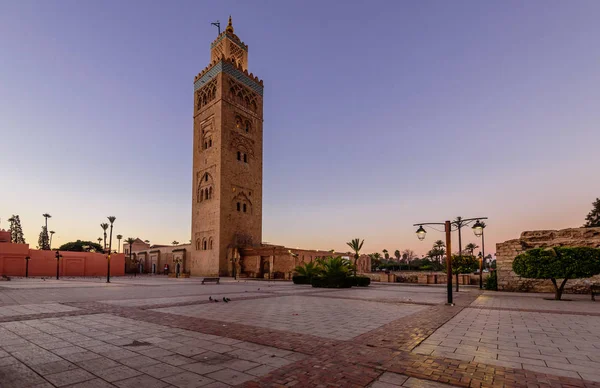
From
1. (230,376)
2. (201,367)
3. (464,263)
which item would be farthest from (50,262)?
(230,376)

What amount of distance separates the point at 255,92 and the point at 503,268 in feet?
131

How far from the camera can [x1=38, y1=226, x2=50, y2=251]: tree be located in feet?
251

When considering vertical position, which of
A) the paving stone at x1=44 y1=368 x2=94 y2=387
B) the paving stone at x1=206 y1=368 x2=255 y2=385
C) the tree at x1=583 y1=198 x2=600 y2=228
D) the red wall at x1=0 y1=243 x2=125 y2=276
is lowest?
the red wall at x1=0 y1=243 x2=125 y2=276

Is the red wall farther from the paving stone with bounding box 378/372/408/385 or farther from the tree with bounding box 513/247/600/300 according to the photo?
the tree with bounding box 513/247/600/300

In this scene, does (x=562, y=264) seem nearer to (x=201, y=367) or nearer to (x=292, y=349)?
(x=292, y=349)

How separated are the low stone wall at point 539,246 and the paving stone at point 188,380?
20.1m

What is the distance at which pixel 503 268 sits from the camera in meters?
19.4

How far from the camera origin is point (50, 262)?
40.0 m

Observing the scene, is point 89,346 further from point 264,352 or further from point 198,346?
point 264,352

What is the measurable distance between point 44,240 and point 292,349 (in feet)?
311

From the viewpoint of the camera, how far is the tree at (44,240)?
76375 mm

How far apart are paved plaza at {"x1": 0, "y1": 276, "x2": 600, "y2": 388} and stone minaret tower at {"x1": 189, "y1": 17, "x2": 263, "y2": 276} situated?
105ft

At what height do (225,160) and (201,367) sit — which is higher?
(225,160)

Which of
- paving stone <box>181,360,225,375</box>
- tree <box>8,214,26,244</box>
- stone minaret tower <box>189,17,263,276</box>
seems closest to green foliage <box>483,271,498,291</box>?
paving stone <box>181,360,225,375</box>
